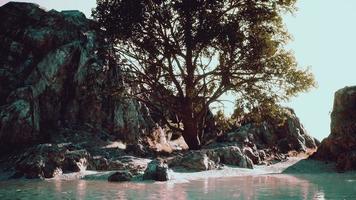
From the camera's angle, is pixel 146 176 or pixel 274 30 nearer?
pixel 146 176

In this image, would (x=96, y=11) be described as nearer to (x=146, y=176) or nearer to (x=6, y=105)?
(x=6, y=105)

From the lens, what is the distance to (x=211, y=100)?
42781 mm

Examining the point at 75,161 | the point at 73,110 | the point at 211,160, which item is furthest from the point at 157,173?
the point at 73,110

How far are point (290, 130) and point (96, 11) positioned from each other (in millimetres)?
24447

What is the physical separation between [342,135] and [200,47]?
1496 centimetres

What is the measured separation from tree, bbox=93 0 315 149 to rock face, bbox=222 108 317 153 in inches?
219

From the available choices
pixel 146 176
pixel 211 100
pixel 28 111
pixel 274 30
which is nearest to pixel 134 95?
pixel 211 100

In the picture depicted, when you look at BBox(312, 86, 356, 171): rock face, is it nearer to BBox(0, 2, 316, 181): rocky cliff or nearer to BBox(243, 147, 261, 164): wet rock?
BBox(0, 2, 316, 181): rocky cliff

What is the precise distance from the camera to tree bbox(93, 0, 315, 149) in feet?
133

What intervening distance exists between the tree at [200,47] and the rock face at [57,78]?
9.46 ft

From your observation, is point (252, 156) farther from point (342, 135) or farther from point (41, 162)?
point (41, 162)

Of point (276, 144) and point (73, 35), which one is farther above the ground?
point (73, 35)

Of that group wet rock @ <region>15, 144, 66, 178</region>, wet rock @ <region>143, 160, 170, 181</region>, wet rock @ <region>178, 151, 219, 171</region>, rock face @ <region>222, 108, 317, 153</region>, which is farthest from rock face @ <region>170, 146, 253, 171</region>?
rock face @ <region>222, 108, 317, 153</region>

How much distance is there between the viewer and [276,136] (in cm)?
4919
